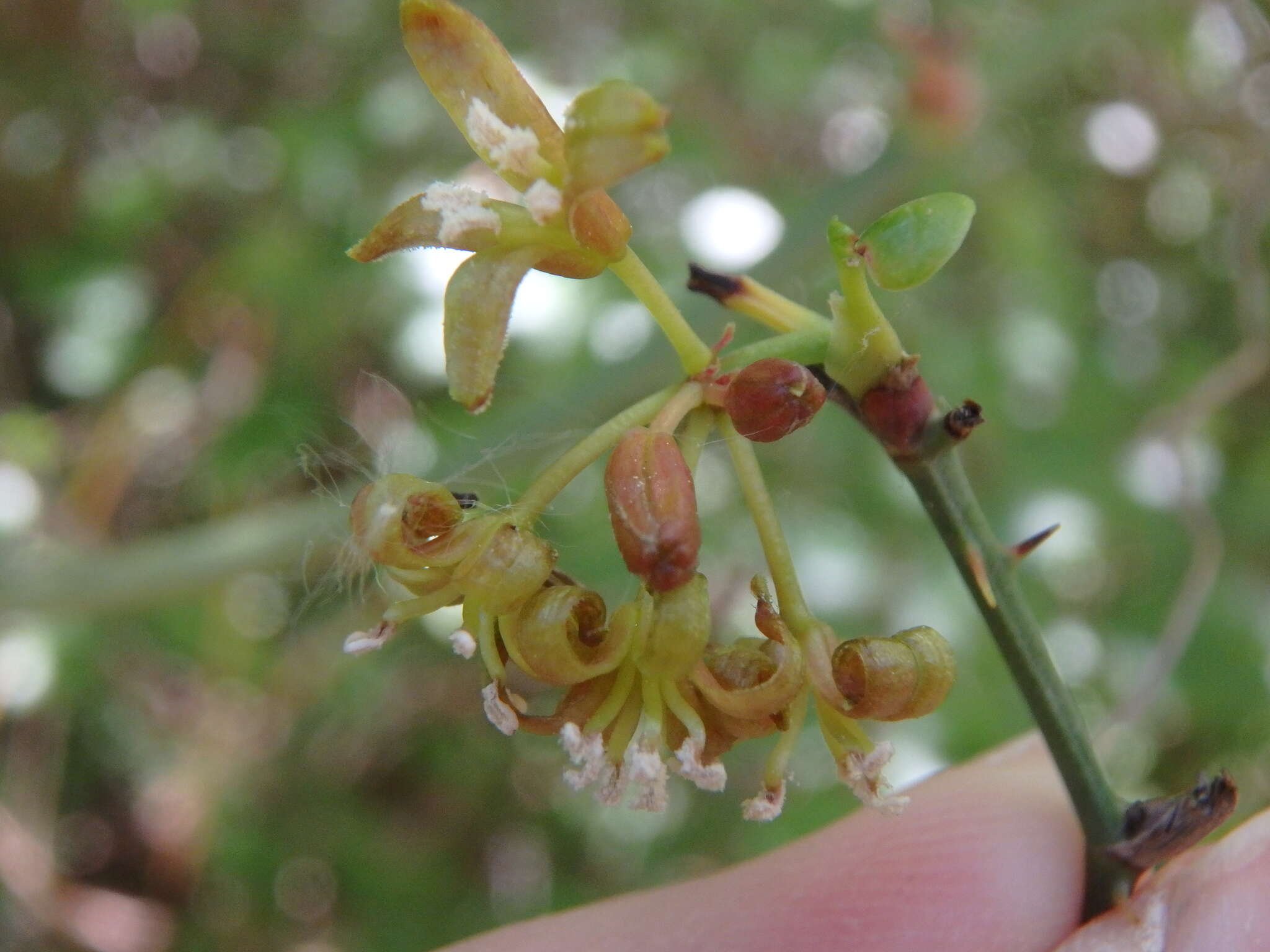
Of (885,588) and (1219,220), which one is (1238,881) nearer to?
(885,588)

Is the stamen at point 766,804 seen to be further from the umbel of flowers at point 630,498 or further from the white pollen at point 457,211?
the white pollen at point 457,211

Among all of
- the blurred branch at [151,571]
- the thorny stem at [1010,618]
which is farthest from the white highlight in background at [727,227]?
the thorny stem at [1010,618]

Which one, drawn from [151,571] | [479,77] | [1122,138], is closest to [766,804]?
[479,77]

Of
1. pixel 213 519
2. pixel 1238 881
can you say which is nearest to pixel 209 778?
pixel 213 519

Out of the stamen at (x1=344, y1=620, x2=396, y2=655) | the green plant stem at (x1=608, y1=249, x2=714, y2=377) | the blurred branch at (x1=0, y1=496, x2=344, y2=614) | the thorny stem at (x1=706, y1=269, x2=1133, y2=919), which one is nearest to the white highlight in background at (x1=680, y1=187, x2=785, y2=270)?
the blurred branch at (x1=0, y1=496, x2=344, y2=614)

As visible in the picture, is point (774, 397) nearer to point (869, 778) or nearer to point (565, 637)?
point (565, 637)
